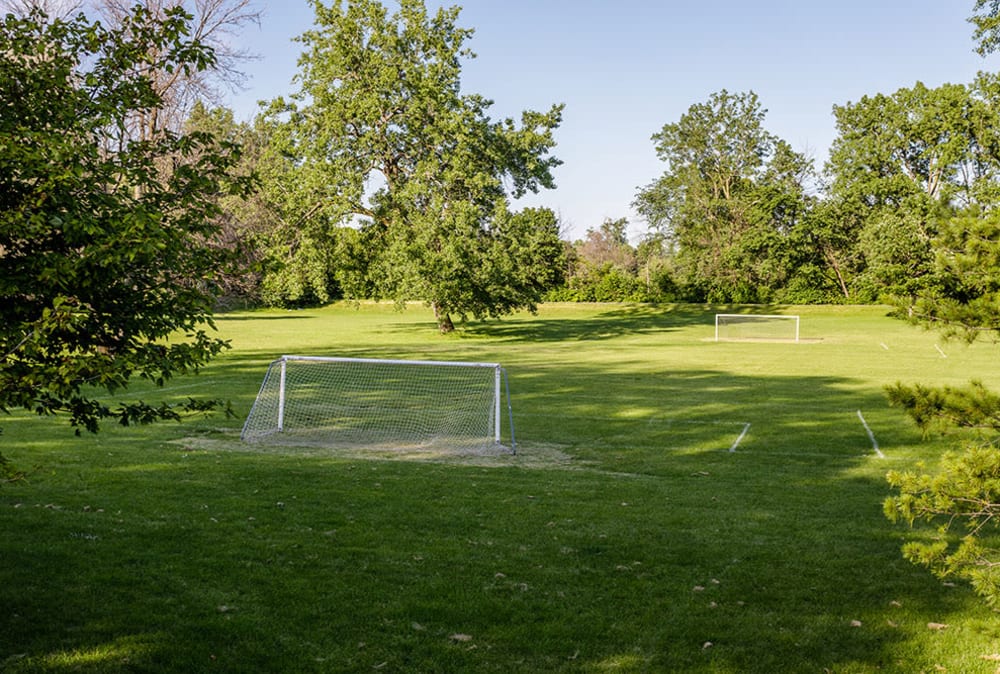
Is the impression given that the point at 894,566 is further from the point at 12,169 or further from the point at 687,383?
the point at 687,383

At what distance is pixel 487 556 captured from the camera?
778 centimetres

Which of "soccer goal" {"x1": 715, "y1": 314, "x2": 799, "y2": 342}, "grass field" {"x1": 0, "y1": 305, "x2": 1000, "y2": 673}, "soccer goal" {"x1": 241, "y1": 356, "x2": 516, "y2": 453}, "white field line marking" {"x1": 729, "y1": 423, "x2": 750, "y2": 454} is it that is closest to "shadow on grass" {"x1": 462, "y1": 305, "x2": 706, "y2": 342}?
"soccer goal" {"x1": 715, "y1": 314, "x2": 799, "y2": 342}

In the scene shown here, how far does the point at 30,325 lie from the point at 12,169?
92cm

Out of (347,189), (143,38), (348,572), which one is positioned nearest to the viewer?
(143,38)

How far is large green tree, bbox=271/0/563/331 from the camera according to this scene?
39344 millimetres

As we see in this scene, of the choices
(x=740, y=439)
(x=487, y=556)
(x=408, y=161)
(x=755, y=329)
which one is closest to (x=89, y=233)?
(x=487, y=556)

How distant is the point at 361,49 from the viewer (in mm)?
41656

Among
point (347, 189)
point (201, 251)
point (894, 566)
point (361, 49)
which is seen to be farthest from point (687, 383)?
point (361, 49)

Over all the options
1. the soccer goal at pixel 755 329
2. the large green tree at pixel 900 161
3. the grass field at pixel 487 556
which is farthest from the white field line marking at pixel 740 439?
the large green tree at pixel 900 161

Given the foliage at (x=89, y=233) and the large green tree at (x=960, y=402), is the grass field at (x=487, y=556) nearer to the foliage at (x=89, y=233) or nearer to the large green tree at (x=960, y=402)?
the large green tree at (x=960, y=402)

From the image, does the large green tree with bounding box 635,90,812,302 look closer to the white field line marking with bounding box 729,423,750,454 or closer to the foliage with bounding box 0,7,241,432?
the white field line marking with bounding box 729,423,750,454

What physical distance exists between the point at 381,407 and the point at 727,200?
59551 mm

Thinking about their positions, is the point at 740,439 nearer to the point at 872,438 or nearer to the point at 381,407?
the point at 872,438

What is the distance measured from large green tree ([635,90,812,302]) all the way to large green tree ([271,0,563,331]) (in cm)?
2883
